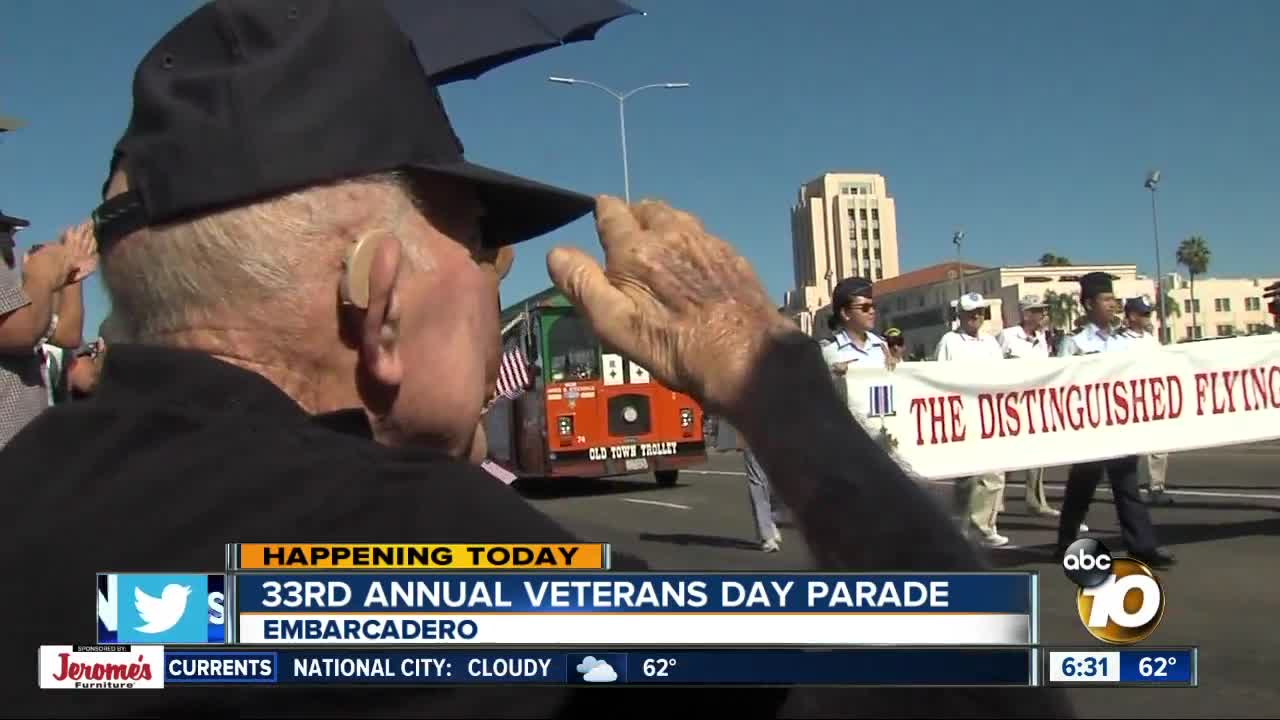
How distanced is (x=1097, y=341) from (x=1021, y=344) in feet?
7.86

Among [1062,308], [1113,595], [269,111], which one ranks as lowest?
[1113,595]

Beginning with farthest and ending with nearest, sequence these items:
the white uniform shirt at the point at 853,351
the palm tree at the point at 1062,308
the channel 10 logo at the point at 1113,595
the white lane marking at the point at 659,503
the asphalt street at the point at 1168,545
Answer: the palm tree at the point at 1062,308 < the white lane marking at the point at 659,503 < the white uniform shirt at the point at 853,351 < the asphalt street at the point at 1168,545 < the channel 10 logo at the point at 1113,595

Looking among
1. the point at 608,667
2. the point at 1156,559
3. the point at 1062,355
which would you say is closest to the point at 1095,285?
the point at 1062,355

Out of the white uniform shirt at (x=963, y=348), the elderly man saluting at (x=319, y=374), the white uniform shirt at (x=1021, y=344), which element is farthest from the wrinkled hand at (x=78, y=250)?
the white uniform shirt at (x=1021, y=344)

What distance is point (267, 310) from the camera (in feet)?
3.85

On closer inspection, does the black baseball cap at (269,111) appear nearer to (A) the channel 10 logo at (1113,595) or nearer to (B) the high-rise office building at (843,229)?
(A) the channel 10 logo at (1113,595)

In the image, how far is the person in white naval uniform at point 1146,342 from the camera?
880 cm

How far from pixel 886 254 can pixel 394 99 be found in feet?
387

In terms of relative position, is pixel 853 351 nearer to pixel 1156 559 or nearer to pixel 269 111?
pixel 1156 559

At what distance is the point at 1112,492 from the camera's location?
7.46 metres

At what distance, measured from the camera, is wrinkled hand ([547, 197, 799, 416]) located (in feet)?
4.30

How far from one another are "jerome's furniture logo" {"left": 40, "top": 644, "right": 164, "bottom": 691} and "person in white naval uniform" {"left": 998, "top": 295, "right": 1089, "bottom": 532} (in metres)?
9.69

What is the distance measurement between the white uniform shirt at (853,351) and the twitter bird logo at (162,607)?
6.82m

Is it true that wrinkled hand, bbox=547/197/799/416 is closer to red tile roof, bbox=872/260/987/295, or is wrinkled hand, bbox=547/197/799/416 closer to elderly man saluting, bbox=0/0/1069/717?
elderly man saluting, bbox=0/0/1069/717
